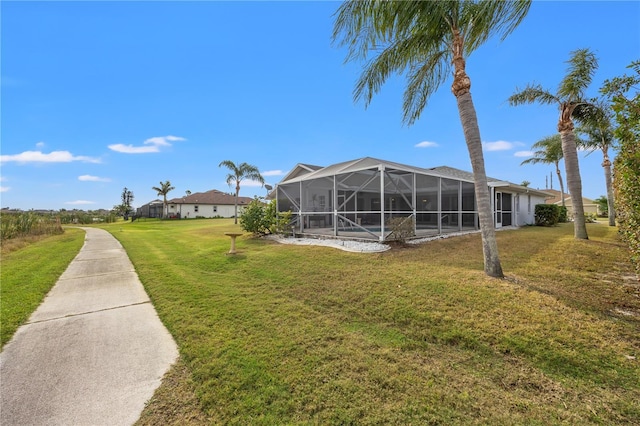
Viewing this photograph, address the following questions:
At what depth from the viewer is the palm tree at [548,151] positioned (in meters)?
22.7

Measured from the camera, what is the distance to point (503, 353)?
3.09 metres

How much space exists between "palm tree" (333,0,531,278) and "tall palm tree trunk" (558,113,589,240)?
23.6 feet

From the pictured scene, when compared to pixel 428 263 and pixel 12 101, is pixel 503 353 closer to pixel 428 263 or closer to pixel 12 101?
pixel 428 263

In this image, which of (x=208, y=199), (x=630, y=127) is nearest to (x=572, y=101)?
(x=630, y=127)

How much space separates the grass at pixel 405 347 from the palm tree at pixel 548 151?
22.4 metres

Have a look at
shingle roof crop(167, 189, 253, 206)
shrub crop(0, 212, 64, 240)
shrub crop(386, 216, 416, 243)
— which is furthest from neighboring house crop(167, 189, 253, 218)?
shrub crop(386, 216, 416, 243)

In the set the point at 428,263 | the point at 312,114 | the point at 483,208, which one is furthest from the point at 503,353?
the point at 312,114

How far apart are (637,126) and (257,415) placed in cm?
554

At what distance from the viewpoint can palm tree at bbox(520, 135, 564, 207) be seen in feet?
74.4

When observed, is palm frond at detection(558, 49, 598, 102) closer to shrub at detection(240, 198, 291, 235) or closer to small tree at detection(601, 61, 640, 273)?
small tree at detection(601, 61, 640, 273)

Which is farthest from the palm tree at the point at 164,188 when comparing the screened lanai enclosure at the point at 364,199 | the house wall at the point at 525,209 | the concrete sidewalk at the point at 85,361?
the house wall at the point at 525,209

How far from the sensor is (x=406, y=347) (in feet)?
10.7

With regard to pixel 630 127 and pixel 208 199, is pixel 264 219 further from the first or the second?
pixel 208 199

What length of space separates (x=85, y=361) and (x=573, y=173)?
15.0m
